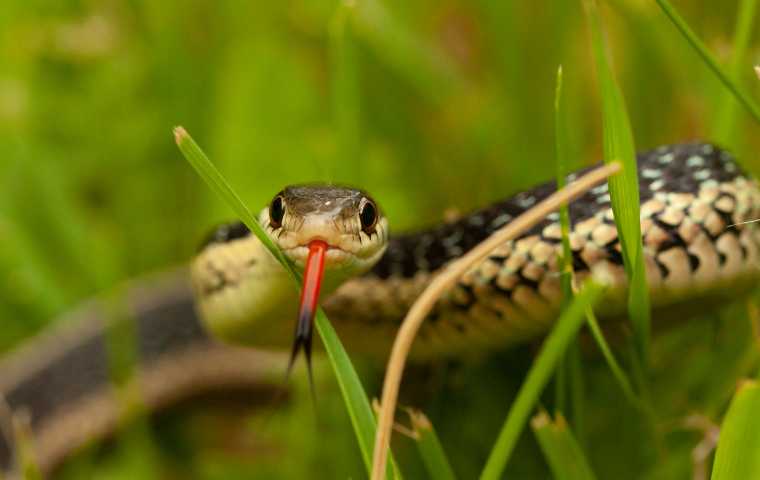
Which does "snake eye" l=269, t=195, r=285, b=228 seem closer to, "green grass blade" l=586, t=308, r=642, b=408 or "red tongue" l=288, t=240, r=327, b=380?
"red tongue" l=288, t=240, r=327, b=380

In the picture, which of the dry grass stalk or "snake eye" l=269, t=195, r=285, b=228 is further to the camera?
"snake eye" l=269, t=195, r=285, b=228

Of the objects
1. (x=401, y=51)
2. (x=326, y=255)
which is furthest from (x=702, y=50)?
(x=401, y=51)

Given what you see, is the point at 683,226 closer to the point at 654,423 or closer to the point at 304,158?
the point at 654,423

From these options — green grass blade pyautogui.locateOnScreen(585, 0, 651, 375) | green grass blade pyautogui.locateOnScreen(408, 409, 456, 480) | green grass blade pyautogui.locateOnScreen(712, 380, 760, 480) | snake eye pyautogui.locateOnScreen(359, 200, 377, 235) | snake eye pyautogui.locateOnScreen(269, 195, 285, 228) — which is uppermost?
snake eye pyautogui.locateOnScreen(269, 195, 285, 228)

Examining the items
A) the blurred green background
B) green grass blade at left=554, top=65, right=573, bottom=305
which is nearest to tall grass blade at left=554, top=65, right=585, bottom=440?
green grass blade at left=554, top=65, right=573, bottom=305

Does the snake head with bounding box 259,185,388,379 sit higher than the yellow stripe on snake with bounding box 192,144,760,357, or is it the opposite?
the snake head with bounding box 259,185,388,379

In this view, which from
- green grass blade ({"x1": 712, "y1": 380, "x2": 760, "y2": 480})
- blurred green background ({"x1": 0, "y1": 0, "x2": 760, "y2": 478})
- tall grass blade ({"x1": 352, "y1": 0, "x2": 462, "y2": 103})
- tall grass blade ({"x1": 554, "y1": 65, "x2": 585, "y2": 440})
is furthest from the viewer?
tall grass blade ({"x1": 352, "y1": 0, "x2": 462, "y2": 103})

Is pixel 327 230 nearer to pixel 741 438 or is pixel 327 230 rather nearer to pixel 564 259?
pixel 564 259

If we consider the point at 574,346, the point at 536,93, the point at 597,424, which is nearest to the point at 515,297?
the point at 574,346
